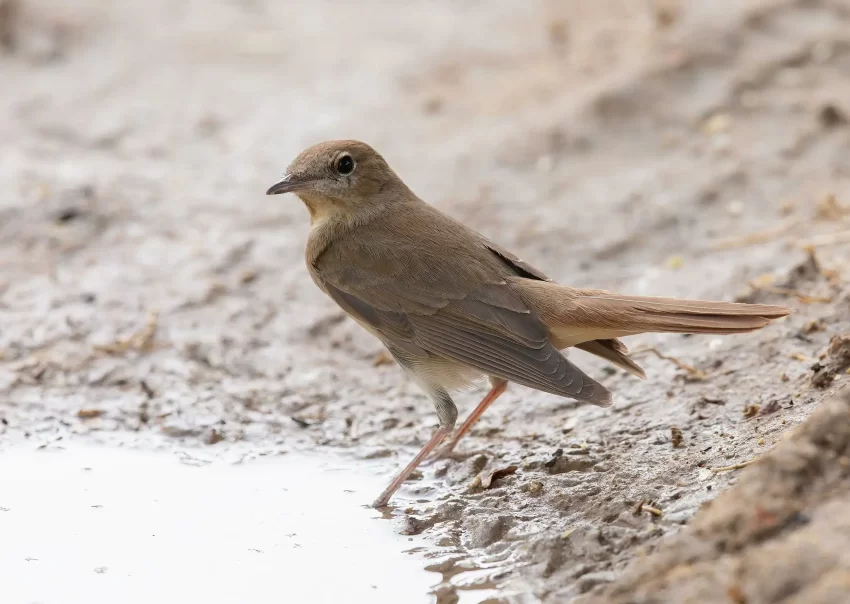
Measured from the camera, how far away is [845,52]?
9.42 meters

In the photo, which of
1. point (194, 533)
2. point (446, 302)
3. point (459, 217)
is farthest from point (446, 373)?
point (459, 217)

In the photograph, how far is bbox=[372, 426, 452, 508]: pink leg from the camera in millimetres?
5535

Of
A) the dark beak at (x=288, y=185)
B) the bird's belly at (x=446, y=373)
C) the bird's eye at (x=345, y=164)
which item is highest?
the bird's eye at (x=345, y=164)

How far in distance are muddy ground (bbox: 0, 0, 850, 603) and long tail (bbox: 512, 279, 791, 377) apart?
58 centimetres

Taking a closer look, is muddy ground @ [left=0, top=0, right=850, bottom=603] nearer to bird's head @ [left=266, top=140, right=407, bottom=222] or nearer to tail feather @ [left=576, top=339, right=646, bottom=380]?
tail feather @ [left=576, top=339, right=646, bottom=380]

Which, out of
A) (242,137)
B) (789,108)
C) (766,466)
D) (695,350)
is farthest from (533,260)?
(766,466)

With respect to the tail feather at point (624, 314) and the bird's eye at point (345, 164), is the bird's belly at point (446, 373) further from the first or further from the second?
the bird's eye at point (345, 164)

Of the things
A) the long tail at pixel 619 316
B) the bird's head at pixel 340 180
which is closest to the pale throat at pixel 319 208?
the bird's head at pixel 340 180

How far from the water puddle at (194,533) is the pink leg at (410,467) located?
0.29 feet

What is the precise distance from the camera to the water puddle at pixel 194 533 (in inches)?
185

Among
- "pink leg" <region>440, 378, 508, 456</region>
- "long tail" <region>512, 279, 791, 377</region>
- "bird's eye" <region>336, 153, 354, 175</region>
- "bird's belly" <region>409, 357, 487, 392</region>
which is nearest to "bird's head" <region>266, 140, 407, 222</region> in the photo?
"bird's eye" <region>336, 153, 354, 175</region>

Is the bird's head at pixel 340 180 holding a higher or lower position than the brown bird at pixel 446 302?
higher

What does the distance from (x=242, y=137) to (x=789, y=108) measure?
4.70m

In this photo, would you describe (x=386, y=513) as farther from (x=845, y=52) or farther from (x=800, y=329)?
(x=845, y=52)
